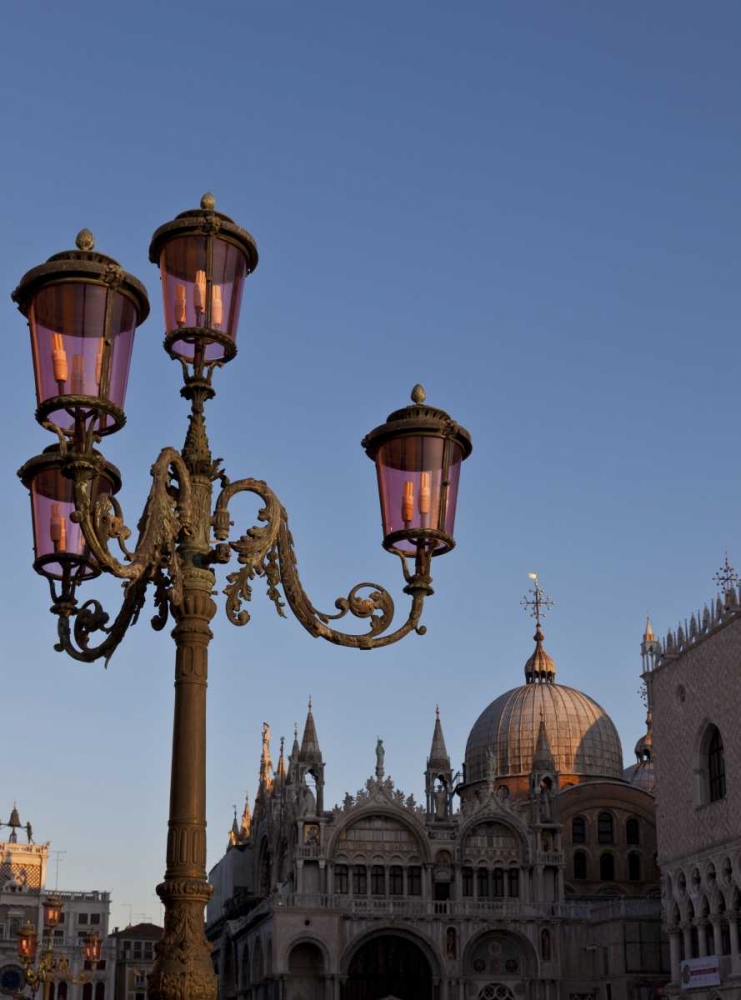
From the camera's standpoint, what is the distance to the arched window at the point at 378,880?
43188 millimetres

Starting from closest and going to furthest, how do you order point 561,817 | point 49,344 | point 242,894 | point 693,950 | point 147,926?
1. point 49,344
2. point 693,950
3. point 561,817
4. point 242,894
5. point 147,926

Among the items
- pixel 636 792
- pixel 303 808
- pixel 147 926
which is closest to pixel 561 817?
pixel 636 792

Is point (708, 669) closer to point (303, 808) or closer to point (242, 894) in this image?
point (303, 808)

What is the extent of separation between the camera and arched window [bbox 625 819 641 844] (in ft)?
167

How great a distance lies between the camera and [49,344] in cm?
734

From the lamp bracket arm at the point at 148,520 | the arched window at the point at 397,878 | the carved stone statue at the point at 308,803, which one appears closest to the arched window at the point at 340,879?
the arched window at the point at 397,878

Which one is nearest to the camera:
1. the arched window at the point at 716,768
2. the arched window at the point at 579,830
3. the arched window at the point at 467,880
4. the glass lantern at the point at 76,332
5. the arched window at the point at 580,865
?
the glass lantern at the point at 76,332

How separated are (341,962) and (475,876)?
507 cm

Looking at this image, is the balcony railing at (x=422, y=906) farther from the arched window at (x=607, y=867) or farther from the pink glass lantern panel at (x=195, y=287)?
the pink glass lantern panel at (x=195, y=287)

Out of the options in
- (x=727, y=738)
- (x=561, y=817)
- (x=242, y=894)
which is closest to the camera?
(x=727, y=738)

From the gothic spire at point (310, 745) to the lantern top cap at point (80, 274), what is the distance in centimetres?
3861

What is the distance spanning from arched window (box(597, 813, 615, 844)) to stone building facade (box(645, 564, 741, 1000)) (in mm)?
10921

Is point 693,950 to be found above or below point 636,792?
below

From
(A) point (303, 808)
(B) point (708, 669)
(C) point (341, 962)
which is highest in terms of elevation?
(B) point (708, 669)
